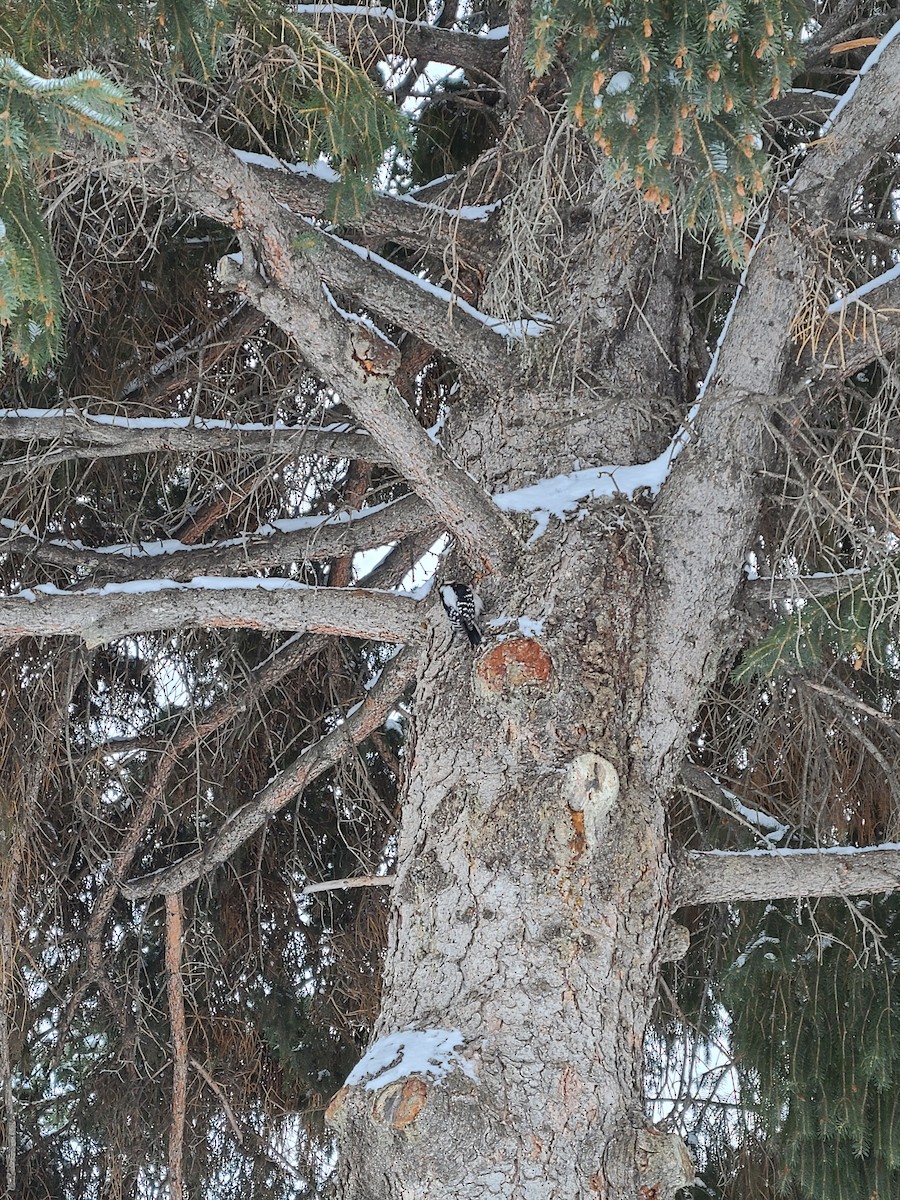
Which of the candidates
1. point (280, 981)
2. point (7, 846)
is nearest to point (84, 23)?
Result: point (7, 846)

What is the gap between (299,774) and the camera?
3025 mm

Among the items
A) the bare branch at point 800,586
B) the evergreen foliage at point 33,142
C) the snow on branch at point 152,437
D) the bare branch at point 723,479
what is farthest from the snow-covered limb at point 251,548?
the evergreen foliage at point 33,142

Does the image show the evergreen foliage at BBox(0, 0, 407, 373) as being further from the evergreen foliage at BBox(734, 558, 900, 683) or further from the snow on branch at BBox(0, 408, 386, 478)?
the evergreen foliage at BBox(734, 558, 900, 683)

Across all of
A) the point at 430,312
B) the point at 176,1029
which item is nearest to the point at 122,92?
the point at 430,312

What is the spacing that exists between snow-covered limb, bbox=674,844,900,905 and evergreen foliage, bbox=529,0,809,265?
120 cm

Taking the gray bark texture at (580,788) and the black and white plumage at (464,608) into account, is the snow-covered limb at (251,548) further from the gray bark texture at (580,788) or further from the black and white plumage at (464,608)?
the black and white plumage at (464,608)

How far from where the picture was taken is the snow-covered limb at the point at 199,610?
2541 mm

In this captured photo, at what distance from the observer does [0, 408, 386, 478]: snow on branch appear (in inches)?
109

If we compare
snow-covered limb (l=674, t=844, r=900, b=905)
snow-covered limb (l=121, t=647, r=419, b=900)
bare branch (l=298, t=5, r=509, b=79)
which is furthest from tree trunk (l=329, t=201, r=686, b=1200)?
bare branch (l=298, t=5, r=509, b=79)

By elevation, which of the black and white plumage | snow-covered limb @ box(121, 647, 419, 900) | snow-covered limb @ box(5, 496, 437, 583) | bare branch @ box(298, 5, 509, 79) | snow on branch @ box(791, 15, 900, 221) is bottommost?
snow-covered limb @ box(121, 647, 419, 900)

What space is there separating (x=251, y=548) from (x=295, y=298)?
2.99 feet

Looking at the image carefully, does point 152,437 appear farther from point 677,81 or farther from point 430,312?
point 677,81

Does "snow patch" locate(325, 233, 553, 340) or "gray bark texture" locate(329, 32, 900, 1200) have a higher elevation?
"snow patch" locate(325, 233, 553, 340)

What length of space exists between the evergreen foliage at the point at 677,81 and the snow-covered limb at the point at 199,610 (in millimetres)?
1047
